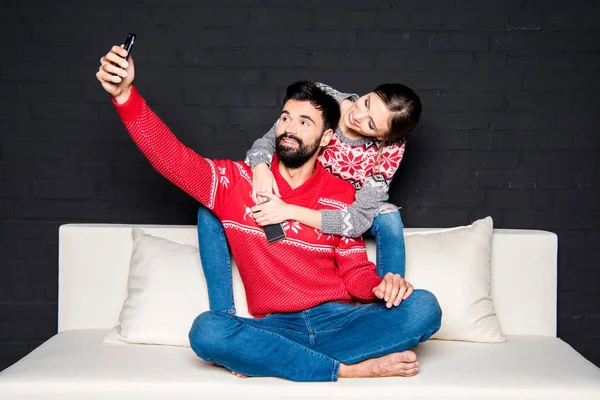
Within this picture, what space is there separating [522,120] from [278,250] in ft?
5.40

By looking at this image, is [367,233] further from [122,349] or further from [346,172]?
[122,349]

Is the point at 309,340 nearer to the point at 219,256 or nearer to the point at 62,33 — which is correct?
the point at 219,256

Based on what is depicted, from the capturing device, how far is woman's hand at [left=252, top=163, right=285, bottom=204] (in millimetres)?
2453

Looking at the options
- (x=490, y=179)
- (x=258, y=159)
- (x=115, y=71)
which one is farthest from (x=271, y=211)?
(x=490, y=179)

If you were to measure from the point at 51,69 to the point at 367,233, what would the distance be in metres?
1.81

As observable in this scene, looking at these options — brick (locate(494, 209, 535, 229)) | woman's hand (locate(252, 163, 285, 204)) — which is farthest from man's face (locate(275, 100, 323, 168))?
brick (locate(494, 209, 535, 229))

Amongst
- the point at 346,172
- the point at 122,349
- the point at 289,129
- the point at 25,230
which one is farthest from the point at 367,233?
the point at 25,230

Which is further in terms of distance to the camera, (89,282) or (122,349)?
(89,282)

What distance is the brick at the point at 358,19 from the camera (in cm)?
333

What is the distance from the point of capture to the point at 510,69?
3.38m

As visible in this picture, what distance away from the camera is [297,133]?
2547 mm

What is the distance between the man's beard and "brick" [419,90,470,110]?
3.38 feet

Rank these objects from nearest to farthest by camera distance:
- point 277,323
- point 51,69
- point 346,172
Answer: point 277,323
point 346,172
point 51,69

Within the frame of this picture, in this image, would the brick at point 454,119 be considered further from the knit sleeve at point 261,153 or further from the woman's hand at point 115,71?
the woman's hand at point 115,71
